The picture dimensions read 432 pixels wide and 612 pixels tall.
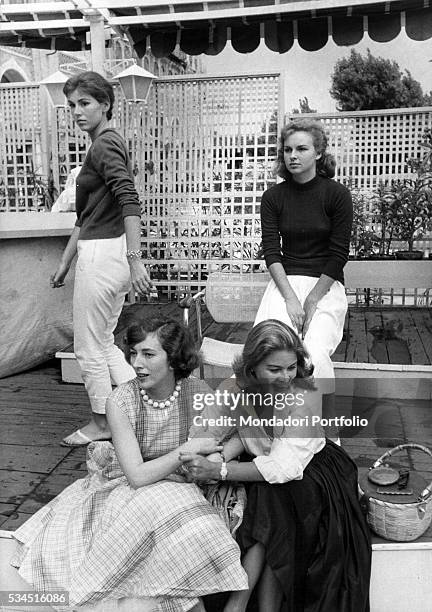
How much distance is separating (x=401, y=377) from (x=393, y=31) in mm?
2819

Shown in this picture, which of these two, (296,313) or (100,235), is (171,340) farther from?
(100,235)

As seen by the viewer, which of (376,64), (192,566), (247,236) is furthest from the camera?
(376,64)

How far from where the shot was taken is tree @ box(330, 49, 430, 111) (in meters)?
10.7

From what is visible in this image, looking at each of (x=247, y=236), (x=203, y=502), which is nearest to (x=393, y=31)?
(x=247, y=236)

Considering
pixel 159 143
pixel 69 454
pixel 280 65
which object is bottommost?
pixel 69 454

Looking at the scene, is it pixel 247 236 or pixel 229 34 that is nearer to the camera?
pixel 229 34

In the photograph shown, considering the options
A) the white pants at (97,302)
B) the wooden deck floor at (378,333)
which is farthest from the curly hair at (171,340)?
the wooden deck floor at (378,333)

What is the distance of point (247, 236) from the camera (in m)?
5.82

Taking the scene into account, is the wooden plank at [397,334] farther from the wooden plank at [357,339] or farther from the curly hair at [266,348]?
the curly hair at [266,348]

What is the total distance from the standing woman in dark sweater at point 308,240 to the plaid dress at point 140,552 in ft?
2.77

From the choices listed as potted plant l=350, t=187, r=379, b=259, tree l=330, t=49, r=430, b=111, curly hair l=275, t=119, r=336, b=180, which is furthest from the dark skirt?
tree l=330, t=49, r=430, b=111

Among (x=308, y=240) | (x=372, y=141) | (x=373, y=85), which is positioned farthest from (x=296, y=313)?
(x=373, y=85)

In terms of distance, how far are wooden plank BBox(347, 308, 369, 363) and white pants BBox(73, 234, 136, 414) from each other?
1.50 metres

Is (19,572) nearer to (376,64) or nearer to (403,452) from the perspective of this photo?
(403,452)
